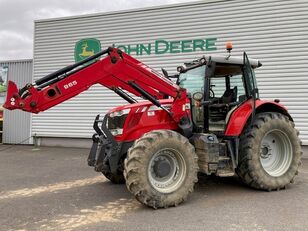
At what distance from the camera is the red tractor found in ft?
18.6

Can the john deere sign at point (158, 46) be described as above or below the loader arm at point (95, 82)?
above

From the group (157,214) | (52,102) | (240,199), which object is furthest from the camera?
(240,199)

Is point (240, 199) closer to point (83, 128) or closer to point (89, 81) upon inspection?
point (89, 81)

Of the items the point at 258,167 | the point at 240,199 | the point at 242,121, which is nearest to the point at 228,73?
the point at 242,121

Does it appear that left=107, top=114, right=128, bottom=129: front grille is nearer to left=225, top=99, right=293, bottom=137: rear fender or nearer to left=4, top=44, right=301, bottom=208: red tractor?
left=4, top=44, right=301, bottom=208: red tractor

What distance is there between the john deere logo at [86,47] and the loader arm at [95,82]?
887cm

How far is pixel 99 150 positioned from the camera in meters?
6.36

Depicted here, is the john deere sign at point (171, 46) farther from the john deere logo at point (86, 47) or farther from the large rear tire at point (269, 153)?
the large rear tire at point (269, 153)

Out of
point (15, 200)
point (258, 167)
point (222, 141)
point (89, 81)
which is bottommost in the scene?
point (15, 200)

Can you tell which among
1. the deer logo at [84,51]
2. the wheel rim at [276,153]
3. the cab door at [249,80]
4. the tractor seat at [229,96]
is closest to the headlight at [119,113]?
the tractor seat at [229,96]

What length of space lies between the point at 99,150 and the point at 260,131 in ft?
9.66

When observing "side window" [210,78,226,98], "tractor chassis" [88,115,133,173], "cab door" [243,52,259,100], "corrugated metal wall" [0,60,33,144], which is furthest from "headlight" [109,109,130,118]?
"corrugated metal wall" [0,60,33,144]

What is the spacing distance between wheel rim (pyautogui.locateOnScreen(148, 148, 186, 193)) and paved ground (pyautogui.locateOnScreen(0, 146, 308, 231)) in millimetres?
371

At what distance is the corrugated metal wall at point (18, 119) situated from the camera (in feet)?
53.4
